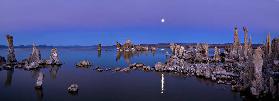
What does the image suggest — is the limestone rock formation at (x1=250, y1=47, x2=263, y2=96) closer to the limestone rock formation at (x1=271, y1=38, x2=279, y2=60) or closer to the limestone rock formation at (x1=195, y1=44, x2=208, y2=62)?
the limestone rock formation at (x1=271, y1=38, x2=279, y2=60)

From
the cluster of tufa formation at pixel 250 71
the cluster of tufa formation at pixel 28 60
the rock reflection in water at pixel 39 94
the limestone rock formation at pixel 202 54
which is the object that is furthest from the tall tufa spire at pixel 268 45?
the rock reflection in water at pixel 39 94

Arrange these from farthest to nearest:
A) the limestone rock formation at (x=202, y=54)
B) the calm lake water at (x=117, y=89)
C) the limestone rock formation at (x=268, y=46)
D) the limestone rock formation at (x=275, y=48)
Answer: the limestone rock formation at (x=202, y=54) < the limestone rock formation at (x=268, y=46) < the limestone rock formation at (x=275, y=48) < the calm lake water at (x=117, y=89)

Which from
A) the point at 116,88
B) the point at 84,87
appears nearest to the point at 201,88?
the point at 116,88

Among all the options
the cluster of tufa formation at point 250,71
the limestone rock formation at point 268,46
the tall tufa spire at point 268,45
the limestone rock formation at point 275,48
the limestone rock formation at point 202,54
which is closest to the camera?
the cluster of tufa formation at point 250,71

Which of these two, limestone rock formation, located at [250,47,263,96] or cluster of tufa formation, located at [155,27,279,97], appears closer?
limestone rock formation, located at [250,47,263,96]

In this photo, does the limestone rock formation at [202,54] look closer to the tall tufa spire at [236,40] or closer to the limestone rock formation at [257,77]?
the tall tufa spire at [236,40]

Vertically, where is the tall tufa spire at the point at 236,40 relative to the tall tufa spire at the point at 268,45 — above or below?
above

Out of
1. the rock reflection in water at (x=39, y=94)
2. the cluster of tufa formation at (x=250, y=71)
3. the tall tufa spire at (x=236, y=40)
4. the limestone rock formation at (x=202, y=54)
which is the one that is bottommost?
the rock reflection in water at (x=39, y=94)

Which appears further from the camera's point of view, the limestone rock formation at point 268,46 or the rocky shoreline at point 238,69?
the limestone rock formation at point 268,46

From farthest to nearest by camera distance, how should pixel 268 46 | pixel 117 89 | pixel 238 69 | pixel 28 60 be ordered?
1. pixel 28 60
2. pixel 268 46
3. pixel 238 69
4. pixel 117 89

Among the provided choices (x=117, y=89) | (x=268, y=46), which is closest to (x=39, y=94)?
(x=117, y=89)

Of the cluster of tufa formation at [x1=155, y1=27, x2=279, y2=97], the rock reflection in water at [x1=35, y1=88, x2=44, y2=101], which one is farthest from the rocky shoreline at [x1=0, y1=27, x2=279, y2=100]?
the rock reflection in water at [x1=35, y1=88, x2=44, y2=101]

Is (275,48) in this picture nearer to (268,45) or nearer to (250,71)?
(268,45)

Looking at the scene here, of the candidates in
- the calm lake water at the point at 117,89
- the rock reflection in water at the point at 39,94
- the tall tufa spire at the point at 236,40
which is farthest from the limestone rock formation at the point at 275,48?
the rock reflection in water at the point at 39,94
